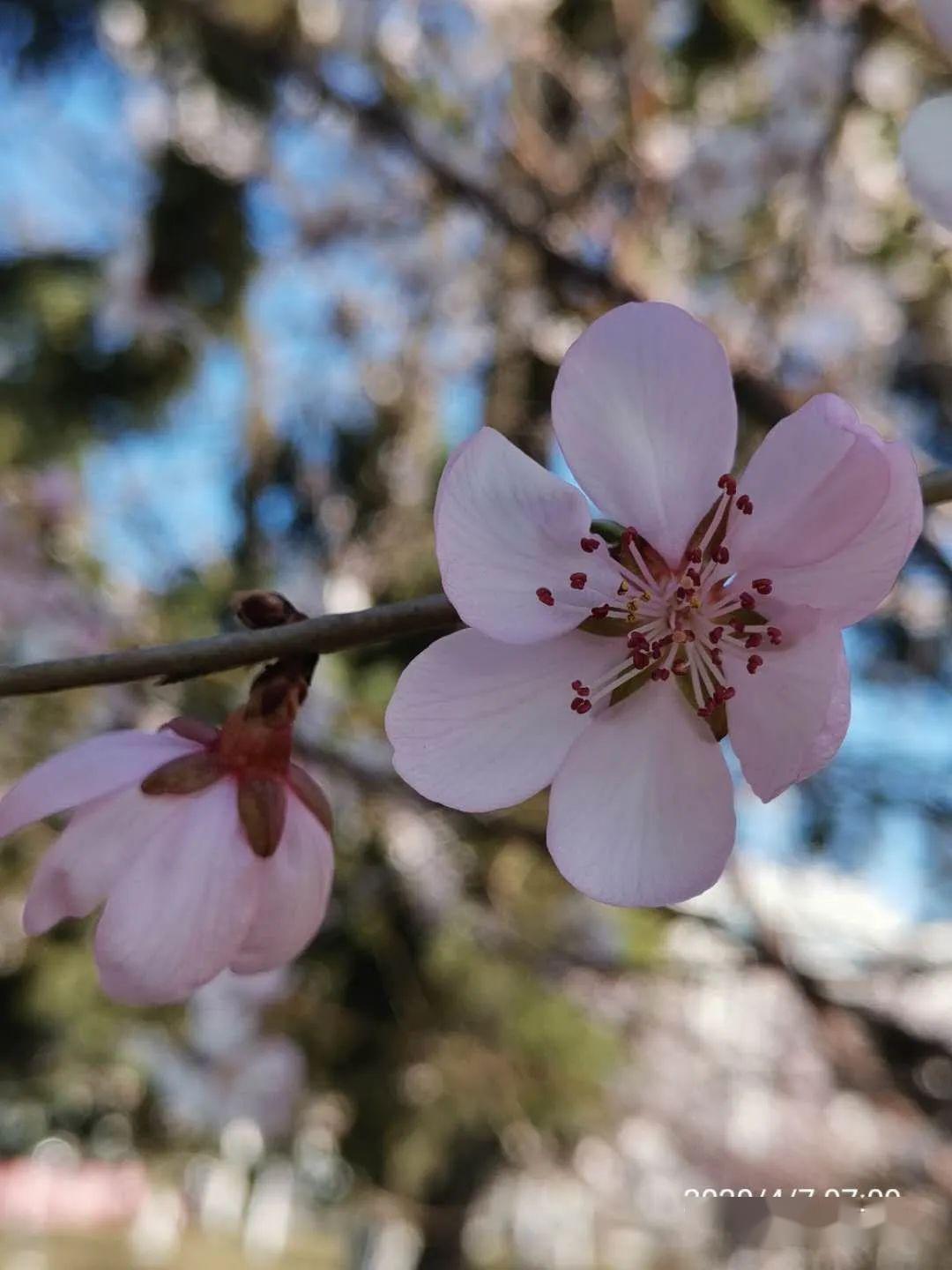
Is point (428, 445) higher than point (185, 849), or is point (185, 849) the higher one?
point (185, 849)

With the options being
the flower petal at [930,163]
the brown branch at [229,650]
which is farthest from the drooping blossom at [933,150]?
the brown branch at [229,650]

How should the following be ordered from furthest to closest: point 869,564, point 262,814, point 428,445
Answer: point 428,445 < point 262,814 < point 869,564

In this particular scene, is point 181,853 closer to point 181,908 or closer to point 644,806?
point 181,908

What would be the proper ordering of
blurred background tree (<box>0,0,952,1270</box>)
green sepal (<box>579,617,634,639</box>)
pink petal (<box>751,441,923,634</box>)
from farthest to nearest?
blurred background tree (<box>0,0,952,1270</box>), green sepal (<box>579,617,634,639</box>), pink petal (<box>751,441,923,634</box>)

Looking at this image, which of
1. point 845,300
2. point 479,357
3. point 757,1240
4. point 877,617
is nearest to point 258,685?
point 757,1240

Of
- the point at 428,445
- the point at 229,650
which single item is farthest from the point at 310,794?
the point at 428,445

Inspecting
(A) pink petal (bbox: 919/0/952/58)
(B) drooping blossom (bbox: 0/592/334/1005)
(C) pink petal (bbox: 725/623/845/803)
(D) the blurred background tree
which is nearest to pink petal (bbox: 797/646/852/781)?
(C) pink petal (bbox: 725/623/845/803)

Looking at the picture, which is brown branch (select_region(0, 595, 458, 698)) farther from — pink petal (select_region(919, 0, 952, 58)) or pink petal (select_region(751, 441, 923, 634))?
pink petal (select_region(919, 0, 952, 58))
